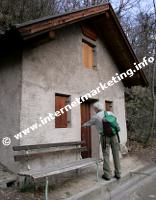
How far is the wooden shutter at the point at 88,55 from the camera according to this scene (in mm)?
10362

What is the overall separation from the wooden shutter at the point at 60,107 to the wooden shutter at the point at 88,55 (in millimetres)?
1861

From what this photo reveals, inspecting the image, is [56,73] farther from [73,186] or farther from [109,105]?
[109,105]

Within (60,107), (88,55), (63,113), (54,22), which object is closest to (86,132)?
(63,113)

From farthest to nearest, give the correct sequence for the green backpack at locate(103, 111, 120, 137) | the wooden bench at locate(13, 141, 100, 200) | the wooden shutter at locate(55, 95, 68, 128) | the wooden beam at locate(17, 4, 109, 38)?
1. the wooden shutter at locate(55, 95, 68, 128)
2. the green backpack at locate(103, 111, 120, 137)
3. the wooden beam at locate(17, 4, 109, 38)
4. the wooden bench at locate(13, 141, 100, 200)

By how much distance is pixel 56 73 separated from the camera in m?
8.62

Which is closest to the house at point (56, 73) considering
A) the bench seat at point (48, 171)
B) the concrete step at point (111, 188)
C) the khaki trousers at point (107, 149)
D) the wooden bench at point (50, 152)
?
the wooden bench at point (50, 152)

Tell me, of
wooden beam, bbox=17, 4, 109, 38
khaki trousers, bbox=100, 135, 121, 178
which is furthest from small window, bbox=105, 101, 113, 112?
khaki trousers, bbox=100, 135, 121, 178

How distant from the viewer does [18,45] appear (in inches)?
300

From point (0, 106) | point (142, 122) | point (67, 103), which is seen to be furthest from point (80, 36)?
point (142, 122)

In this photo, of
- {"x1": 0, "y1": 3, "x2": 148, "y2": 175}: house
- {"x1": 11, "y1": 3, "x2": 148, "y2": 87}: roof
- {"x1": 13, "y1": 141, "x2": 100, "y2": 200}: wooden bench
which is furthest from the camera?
{"x1": 0, "y1": 3, "x2": 148, "y2": 175}: house

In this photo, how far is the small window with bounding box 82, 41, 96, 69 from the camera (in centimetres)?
1037

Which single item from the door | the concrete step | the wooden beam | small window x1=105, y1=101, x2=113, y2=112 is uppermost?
the wooden beam

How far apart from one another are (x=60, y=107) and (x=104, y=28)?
3.92 metres

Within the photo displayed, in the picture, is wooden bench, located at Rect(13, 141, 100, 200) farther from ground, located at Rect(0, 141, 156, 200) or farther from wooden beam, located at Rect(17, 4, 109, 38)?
wooden beam, located at Rect(17, 4, 109, 38)
